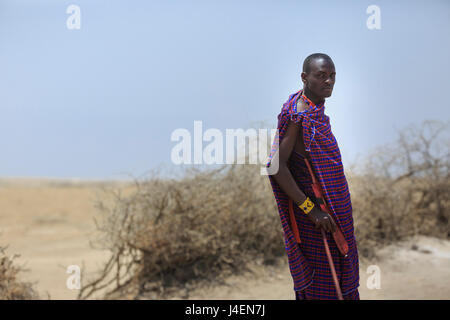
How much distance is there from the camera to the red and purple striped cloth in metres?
2.62

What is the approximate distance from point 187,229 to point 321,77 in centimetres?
383

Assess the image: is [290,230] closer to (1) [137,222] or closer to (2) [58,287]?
(1) [137,222]

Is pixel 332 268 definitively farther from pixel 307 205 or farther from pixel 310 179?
pixel 310 179

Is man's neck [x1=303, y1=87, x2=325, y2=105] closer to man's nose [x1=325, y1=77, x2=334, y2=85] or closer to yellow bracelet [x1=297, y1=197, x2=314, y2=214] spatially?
man's nose [x1=325, y1=77, x2=334, y2=85]

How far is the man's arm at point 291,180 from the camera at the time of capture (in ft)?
8.29

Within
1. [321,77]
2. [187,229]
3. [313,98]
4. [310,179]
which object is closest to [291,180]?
[310,179]

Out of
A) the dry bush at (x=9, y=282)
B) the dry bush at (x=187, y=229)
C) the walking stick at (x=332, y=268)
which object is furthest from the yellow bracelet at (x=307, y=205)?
the dry bush at (x=9, y=282)

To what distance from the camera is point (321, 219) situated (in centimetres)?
251

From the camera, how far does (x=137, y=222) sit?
5.98 m

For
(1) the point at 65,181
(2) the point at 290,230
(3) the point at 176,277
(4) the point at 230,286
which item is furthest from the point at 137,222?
(1) the point at 65,181

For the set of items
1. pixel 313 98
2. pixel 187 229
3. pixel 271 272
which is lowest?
pixel 271 272

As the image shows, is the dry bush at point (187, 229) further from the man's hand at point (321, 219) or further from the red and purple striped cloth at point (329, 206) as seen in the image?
the man's hand at point (321, 219)

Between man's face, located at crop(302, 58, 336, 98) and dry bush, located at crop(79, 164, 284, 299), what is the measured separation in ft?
12.1

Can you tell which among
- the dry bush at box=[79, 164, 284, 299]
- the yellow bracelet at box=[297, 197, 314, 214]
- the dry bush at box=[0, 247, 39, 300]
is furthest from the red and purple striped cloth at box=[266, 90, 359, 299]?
the dry bush at box=[0, 247, 39, 300]
